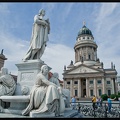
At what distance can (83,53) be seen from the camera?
6800 cm

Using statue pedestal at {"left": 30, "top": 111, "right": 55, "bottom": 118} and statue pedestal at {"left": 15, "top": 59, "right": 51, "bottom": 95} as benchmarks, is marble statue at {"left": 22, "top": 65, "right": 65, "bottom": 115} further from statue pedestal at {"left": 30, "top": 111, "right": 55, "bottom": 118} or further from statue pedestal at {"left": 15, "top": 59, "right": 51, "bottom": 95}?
statue pedestal at {"left": 15, "top": 59, "right": 51, "bottom": 95}

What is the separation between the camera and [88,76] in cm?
6059

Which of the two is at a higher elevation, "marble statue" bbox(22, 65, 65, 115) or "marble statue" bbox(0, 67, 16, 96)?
"marble statue" bbox(0, 67, 16, 96)

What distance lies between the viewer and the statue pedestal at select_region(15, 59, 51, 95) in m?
5.20

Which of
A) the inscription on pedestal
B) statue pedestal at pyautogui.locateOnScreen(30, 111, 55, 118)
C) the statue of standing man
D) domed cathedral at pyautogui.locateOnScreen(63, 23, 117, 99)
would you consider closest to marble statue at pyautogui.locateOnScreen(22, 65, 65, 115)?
statue pedestal at pyautogui.locateOnScreen(30, 111, 55, 118)

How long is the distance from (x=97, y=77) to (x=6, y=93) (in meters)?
58.9

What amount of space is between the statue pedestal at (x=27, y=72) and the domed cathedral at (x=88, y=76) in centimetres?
5454

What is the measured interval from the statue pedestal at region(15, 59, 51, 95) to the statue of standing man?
0.43 m

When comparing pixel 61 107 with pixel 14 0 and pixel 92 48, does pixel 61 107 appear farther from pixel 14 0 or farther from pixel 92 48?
pixel 92 48

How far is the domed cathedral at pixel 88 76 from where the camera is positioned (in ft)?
196

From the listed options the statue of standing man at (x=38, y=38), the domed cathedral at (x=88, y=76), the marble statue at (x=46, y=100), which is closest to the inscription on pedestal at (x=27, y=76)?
the statue of standing man at (x=38, y=38)

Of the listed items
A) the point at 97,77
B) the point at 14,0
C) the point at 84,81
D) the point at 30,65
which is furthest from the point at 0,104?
the point at 84,81

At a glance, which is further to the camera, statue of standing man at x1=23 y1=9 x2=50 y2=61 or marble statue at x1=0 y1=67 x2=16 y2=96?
statue of standing man at x1=23 y1=9 x2=50 y2=61

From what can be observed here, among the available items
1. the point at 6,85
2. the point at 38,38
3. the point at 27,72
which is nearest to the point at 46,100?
the point at 6,85
